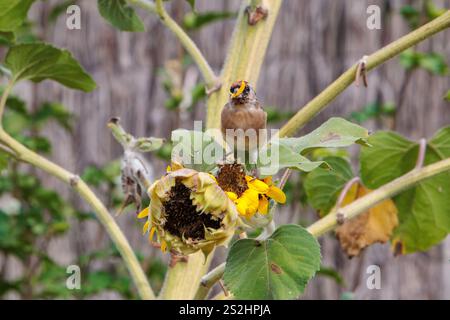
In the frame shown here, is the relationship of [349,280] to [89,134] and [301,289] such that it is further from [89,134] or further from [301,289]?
[301,289]

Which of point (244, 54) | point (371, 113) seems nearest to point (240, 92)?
point (244, 54)

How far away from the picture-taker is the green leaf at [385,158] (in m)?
0.50

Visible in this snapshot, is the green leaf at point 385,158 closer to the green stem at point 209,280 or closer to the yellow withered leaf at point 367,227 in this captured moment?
the yellow withered leaf at point 367,227

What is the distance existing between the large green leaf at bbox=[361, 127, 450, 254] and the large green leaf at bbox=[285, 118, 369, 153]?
185 mm

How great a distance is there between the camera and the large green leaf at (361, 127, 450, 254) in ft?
1.62

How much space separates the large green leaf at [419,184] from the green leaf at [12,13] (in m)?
0.25

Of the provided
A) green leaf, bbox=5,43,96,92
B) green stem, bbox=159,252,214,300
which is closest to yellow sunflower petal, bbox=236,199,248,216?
green stem, bbox=159,252,214,300

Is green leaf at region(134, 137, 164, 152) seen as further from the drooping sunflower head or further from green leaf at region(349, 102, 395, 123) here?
green leaf at region(349, 102, 395, 123)

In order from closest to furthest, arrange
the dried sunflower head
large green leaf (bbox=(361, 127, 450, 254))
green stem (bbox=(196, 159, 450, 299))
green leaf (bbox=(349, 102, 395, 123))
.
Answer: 1. the dried sunflower head
2. green stem (bbox=(196, 159, 450, 299))
3. large green leaf (bbox=(361, 127, 450, 254))
4. green leaf (bbox=(349, 102, 395, 123))

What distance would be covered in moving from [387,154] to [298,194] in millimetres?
527

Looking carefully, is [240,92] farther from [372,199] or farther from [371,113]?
[371,113]

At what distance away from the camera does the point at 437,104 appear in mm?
1294

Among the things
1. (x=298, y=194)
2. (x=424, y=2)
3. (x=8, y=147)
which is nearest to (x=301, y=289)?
(x=8, y=147)

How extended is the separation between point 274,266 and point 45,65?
237 mm
